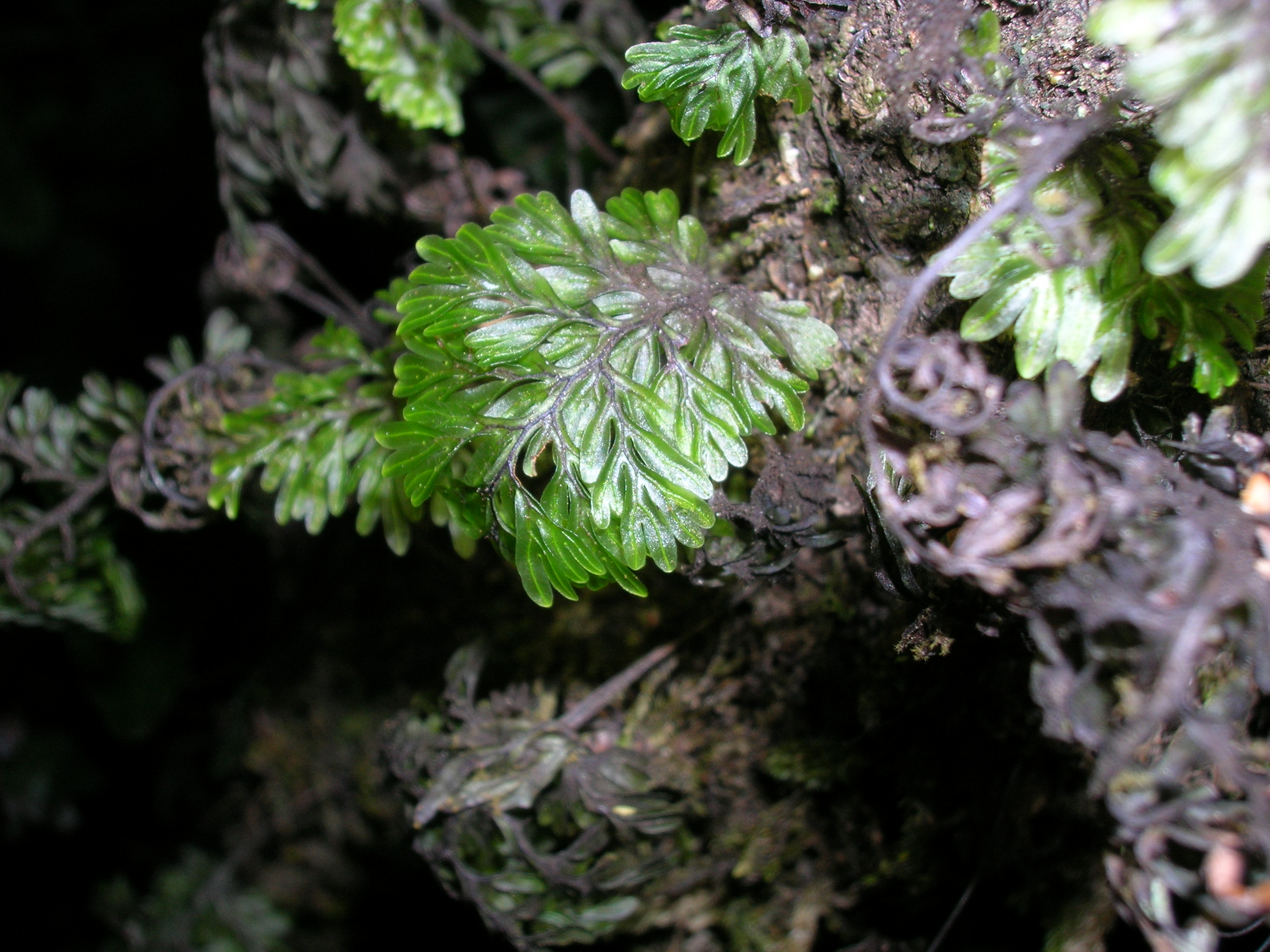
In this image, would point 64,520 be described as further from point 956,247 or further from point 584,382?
point 956,247

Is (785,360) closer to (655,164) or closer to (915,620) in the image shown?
(915,620)

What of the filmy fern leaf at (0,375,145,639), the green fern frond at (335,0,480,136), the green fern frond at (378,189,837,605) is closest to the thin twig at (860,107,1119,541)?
the green fern frond at (378,189,837,605)

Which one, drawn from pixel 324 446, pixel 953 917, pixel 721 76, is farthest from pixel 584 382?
pixel 953 917

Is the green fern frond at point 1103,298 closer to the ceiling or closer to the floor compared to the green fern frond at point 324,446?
closer to the floor

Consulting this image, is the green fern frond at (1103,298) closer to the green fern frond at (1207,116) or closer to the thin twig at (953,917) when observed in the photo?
the green fern frond at (1207,116)

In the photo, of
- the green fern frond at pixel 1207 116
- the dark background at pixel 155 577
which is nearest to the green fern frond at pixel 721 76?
the green fern frond at pixel 1207 116

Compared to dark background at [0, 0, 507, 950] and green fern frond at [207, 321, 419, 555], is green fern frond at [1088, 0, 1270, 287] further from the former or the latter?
dark background at [0, 0, 507, 950]
